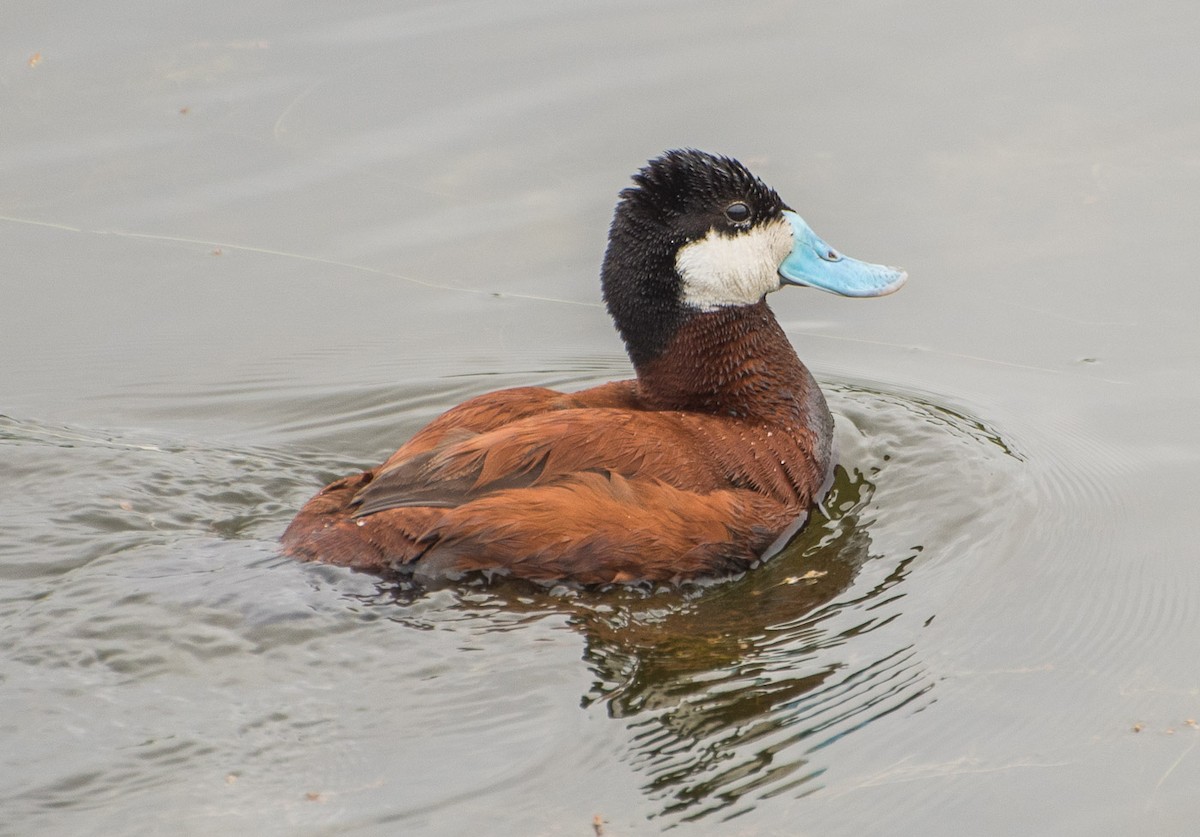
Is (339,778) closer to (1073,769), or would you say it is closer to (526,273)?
(1073,769)

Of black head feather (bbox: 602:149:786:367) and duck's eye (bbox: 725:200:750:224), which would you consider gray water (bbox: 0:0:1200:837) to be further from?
duck's eye (bbox: 725:200:750:224)

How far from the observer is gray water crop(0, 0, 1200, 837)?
4273mm

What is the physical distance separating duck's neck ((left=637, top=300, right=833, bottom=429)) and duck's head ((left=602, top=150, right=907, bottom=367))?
0.16ft

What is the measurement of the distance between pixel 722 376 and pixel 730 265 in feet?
1.32

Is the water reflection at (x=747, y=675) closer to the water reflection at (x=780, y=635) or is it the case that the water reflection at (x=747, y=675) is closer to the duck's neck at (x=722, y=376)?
the water reflection at (x=780, y=635)

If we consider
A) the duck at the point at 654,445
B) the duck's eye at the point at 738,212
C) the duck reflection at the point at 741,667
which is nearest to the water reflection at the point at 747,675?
the duck reflection at the point at 741,667

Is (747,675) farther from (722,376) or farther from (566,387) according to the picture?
(566,387)

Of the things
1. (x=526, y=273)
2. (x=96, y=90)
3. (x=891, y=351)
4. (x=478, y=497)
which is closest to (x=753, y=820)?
(x=478, y=497)

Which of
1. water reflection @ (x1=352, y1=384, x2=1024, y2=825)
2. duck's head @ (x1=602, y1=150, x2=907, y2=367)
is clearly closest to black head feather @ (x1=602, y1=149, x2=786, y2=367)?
duck's head @ (x1=602, y1=150, x2=907, y2=367)

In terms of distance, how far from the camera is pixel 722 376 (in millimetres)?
5820

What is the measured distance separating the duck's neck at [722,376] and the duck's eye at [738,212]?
324 mm

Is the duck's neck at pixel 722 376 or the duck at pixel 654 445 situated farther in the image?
the duck's neck at pixel 722 376

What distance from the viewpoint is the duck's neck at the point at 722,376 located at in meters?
5.80

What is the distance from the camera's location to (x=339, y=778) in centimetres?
418
